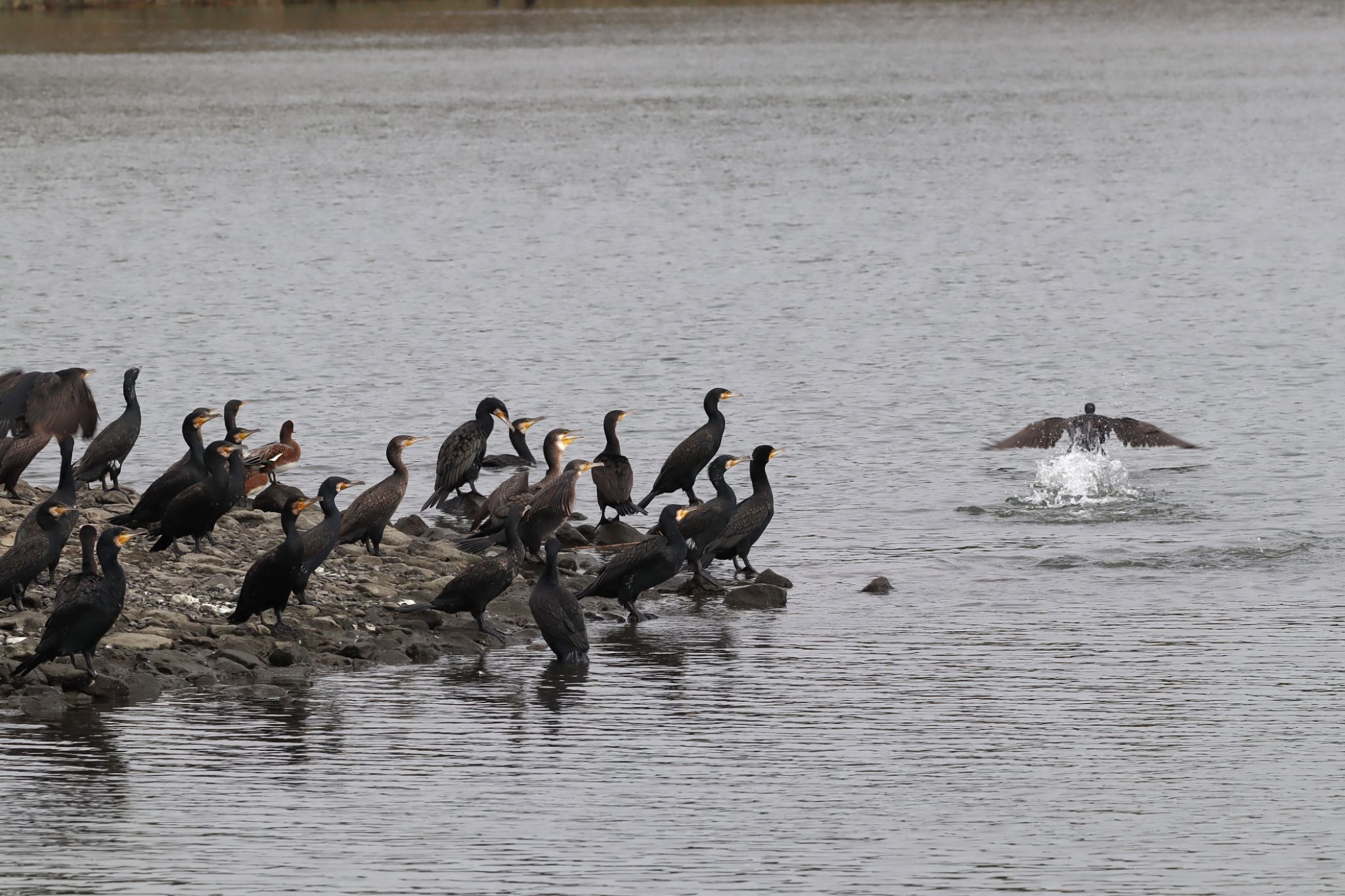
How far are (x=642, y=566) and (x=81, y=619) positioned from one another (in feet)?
13.5

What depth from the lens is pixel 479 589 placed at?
14.4 metres

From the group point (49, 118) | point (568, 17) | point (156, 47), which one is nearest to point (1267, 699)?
point (49, 118)

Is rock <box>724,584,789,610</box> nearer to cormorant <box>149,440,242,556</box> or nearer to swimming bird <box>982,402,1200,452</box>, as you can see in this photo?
cormorant <box>149,440,242,556</box>

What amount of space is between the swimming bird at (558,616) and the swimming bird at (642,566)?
0.96 metres

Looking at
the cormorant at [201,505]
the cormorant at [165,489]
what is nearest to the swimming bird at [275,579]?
the cormorant at [201,505]

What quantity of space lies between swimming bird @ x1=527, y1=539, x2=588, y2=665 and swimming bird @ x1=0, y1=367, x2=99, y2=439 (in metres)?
4.78

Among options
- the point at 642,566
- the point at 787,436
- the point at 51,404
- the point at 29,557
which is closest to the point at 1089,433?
the point at 787,436

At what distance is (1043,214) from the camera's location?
1724 inches

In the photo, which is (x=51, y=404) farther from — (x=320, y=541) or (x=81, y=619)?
(x=81, y=619)

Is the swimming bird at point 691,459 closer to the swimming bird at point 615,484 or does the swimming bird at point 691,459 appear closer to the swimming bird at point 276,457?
the swimming bird at point 615,484

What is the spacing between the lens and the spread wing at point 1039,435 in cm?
2002

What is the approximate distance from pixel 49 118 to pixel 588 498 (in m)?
47.7

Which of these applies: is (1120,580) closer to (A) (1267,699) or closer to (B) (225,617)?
(A) (1267,699)

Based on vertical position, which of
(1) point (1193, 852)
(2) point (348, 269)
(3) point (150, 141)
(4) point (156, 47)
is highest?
(4) point (156, 47)
